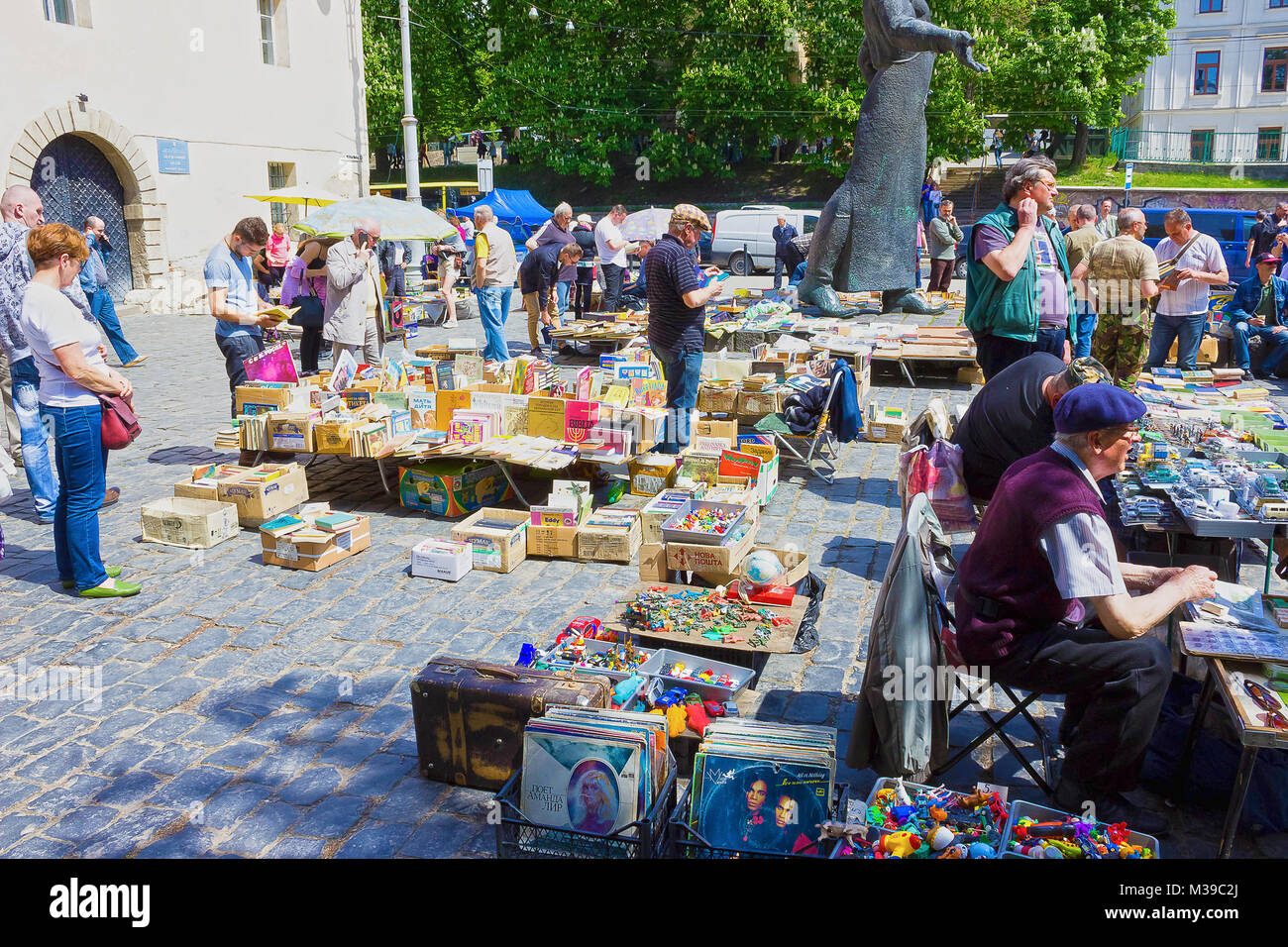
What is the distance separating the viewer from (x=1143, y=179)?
3584cm

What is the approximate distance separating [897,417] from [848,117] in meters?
29.4

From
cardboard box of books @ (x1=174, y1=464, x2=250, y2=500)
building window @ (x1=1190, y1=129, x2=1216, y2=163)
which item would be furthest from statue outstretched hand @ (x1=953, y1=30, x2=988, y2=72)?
building window @ (x1=1190, y1=129, x2=1216, y2=163)

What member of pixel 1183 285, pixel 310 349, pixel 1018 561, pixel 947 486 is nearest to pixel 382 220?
pixel 310 349

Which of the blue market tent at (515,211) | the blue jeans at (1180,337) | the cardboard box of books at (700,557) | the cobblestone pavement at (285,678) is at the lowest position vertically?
the cobblestone pavement at (285,678)

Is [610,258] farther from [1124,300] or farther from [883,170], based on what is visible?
[1124,300]

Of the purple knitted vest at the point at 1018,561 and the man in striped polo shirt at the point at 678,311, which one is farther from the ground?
the man in striped polo shirt at the point at 678,311

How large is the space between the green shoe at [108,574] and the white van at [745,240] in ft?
66.1

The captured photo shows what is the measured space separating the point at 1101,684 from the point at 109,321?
41.6 ft

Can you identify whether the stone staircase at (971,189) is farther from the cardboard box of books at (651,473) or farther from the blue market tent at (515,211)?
the cardboard box of books at (651,473)

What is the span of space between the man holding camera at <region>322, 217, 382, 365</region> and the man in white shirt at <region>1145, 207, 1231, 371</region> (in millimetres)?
7450

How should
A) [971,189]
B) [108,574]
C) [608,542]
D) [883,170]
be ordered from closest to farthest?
[108,574], [608,542], [883,170], [971,189]

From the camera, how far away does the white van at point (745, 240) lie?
2522cm

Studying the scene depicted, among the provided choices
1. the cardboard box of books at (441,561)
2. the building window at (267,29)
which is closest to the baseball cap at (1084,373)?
the cardboard box of books at (441,561)

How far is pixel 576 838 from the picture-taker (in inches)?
137
